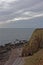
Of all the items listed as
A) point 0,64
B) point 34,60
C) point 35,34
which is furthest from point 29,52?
point 0,64

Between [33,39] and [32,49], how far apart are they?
1.28 metres

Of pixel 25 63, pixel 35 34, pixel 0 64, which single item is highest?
pixel 35 34

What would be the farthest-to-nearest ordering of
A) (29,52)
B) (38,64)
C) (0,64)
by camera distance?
(0,64) → (29,52) → (38,64)

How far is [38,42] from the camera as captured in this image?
19.8 m

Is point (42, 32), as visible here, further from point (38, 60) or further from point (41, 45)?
point (38, 60)

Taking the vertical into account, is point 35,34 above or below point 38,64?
above

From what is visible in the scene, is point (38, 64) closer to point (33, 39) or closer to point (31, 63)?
point (31, 63)

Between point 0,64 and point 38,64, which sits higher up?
point 38,64

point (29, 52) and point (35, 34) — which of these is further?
point (35, 34)

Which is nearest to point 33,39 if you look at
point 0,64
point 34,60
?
point 34,60

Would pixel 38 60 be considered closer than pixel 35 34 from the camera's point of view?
Yes

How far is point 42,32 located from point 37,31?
635 mm

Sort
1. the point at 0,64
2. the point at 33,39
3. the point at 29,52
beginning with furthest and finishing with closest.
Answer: the point at 0,64
the point at 33,39
the point at 29,52

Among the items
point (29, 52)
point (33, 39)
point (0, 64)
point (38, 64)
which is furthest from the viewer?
point (0, 64)
